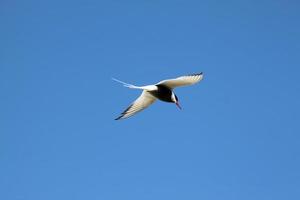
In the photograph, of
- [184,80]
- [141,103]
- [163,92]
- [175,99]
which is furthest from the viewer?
[141,103]

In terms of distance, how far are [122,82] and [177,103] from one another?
299 centimetres

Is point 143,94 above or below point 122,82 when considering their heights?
above

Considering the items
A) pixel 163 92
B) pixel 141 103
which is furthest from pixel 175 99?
pixel 141 103

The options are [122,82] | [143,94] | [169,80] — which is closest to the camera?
[122,82]

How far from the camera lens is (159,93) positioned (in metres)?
19.2

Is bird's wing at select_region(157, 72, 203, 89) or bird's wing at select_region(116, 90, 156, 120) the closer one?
bird's wing at select_region(157, 72, 203, 89)

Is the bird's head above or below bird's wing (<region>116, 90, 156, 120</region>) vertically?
below

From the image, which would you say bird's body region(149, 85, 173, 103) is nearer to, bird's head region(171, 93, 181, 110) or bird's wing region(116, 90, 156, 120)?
bird's head region(171, 93, 181, 110)

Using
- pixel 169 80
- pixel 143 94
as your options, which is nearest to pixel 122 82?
pixel 169 80

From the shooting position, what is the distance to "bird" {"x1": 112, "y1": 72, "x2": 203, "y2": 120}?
18578 millimetres

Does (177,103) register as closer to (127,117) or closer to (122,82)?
(127,117)

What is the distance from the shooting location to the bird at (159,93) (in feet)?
61.0

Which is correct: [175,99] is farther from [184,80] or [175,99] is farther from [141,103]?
[141,103]

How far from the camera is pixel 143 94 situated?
20.1 meters
